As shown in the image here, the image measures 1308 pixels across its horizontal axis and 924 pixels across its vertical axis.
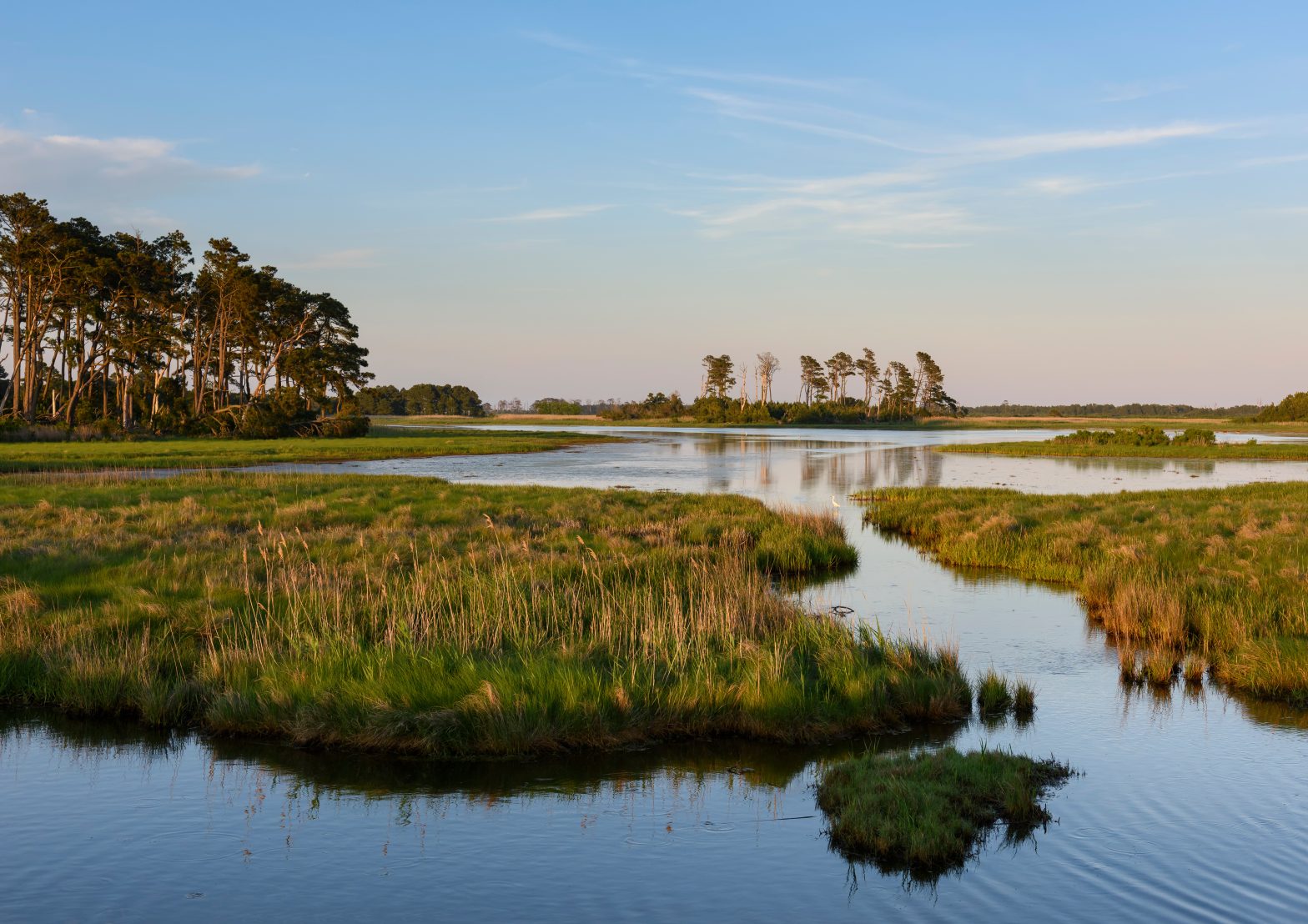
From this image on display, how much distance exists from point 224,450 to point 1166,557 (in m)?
57.8

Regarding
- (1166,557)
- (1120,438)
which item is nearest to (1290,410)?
(1120,438)

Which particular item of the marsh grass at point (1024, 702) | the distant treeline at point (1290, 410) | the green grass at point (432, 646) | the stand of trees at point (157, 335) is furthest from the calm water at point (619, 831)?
the distant treeline at point (1290, 410)

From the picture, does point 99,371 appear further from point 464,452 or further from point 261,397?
point 464,452

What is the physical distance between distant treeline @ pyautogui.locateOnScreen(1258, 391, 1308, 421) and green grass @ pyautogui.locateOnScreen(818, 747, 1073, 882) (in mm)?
188359

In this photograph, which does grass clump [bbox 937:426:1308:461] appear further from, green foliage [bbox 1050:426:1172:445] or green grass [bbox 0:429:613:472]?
green grass [bbox 0:429:613:472]

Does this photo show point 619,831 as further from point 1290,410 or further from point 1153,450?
point 1290,410

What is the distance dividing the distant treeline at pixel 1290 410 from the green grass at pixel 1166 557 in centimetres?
15062

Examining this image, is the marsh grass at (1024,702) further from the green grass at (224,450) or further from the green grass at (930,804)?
the green grass at (224,450)

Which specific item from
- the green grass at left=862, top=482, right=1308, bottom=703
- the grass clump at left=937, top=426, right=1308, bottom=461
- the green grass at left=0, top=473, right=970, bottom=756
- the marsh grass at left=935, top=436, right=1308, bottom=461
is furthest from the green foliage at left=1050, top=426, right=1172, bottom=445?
the green grass at left=0, top=473, right=970, bottom=756

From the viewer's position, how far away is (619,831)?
991 centimetres

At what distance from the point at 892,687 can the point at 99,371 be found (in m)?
102

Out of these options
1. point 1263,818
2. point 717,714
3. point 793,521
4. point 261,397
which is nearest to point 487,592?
point 717,714

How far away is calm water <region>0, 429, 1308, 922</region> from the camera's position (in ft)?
27.3

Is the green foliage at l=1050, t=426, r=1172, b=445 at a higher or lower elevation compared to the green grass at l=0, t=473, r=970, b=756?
higher
